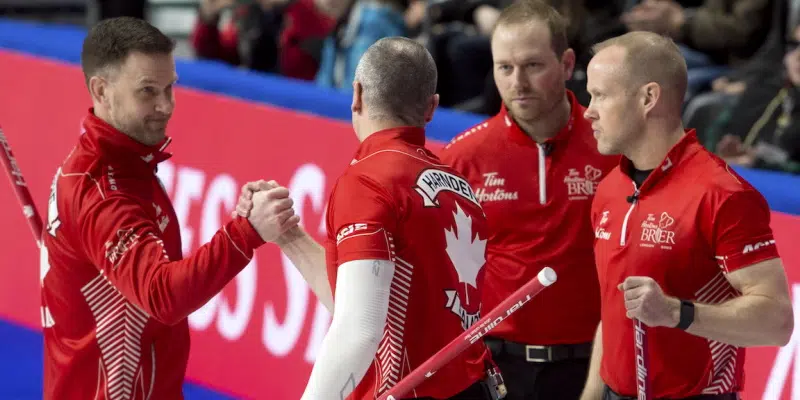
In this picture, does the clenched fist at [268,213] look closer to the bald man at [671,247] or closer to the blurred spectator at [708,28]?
the bald man at [671,247]

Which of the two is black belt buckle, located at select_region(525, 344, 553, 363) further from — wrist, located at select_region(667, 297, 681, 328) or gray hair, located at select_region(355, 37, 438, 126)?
gray hair, located at select_region(355, 37, 438, 126)

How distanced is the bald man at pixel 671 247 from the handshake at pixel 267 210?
41.5 inches

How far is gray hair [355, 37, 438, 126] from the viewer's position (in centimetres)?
388

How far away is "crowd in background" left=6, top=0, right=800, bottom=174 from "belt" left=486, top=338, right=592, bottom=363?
7.23ft

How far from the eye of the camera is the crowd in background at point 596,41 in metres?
7.53

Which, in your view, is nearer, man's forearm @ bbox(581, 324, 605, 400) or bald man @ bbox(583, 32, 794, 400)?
bald man @ bbox(583, 32, 794, 400)

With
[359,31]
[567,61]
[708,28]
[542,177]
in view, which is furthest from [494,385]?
[359,31]

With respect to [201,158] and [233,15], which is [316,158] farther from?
[233,15]

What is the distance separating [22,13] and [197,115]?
756 centimetres

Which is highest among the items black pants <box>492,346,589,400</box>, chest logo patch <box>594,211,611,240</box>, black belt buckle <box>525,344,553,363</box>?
chest logo patch <box>594,211,611,240</box>

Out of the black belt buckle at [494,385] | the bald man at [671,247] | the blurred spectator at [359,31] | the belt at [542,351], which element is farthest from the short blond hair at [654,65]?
the blurred spectator at [359,31]

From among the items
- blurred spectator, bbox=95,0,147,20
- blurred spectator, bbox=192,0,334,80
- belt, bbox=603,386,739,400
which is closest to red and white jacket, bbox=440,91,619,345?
belt, bbox=603,386,739,400

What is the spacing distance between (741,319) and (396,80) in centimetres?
124

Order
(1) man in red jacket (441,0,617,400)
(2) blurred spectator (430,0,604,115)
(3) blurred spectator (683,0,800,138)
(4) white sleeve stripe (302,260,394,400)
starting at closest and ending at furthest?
(4) white sleeve stripe (302,260,394,400) < (1) man in red jacket (441,0,617,400) < (3) blurred spectator (683,0,800,138) < (2) blurred spectator (430,0,604,115)
